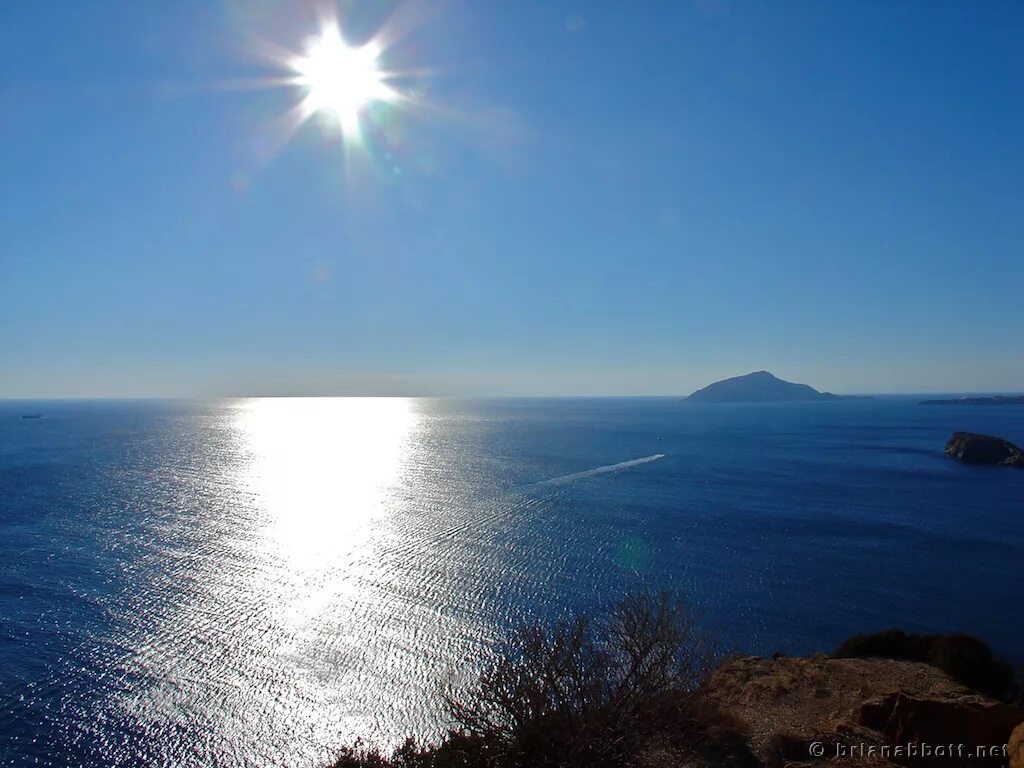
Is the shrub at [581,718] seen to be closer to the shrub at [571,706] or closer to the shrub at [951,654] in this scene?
the shrub at [571,706]

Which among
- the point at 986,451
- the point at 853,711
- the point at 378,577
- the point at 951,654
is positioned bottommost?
the point at 378,577

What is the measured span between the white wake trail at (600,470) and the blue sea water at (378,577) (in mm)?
1121

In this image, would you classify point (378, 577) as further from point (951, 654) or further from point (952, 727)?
point (952, 727)

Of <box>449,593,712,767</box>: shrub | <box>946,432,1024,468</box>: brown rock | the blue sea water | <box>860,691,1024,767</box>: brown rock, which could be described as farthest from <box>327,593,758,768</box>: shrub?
<box>946,432,1024,468</box>: brown rock

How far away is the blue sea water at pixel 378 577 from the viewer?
83.1 feet

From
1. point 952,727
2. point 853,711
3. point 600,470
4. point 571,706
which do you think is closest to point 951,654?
point 853,711

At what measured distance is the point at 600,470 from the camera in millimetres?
86125

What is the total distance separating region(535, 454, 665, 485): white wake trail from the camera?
251 ft

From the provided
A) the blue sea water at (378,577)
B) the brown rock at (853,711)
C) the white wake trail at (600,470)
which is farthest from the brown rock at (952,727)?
the white wake trail at (600,470)

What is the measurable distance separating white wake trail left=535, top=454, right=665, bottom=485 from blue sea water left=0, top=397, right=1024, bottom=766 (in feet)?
3.68

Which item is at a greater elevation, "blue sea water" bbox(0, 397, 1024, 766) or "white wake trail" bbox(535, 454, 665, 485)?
"white wake trail" bbox(535, 454, 665, 485)

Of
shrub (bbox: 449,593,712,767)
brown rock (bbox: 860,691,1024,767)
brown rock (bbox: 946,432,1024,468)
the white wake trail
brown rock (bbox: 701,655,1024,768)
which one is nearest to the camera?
brown rock (bbox: 860,691,1024,767)

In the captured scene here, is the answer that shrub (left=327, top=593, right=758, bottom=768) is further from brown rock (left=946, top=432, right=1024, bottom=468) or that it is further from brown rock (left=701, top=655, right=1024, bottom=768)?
brown rock (left=946, top=432, right=1024, bottom=468)

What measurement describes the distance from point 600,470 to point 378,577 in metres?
50.4
